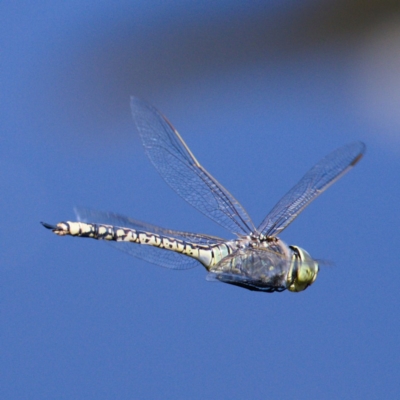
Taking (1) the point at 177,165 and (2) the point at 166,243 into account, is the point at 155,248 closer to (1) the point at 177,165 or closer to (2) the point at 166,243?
(2) the point at 166,243

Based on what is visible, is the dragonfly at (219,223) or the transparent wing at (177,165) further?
the transparent wing at (177,165)

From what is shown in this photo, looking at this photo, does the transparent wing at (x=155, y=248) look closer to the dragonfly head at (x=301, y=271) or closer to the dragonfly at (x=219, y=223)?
the dragonfly at (x=219, y=223)

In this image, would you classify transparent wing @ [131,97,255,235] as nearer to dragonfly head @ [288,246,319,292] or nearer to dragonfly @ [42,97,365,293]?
dragonfly @ [42,97,365,293]

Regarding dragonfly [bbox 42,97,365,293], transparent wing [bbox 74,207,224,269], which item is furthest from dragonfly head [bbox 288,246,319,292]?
transparent wing [bbox 74,207,224,269]

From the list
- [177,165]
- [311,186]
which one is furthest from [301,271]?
[177,165]

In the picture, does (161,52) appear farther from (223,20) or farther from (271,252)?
(271,252)

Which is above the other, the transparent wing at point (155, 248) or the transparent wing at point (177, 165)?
the transparent wing at point (177, 165)

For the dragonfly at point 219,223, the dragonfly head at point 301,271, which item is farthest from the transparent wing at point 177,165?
the dragonfly head at point 301,271
